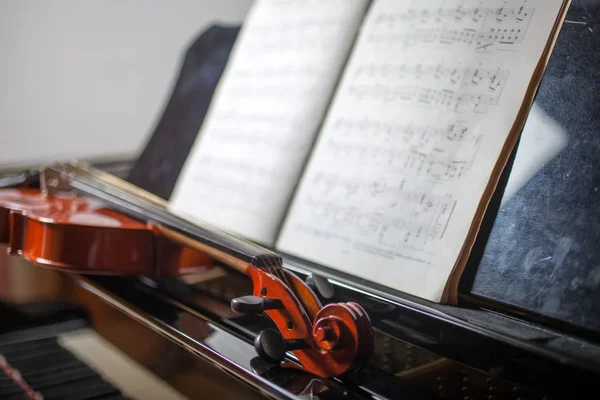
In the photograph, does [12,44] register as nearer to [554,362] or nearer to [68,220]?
[68,220]

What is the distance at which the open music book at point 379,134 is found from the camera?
28.8 inches

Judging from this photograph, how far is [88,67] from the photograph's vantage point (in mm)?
2227

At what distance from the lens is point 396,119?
84 cm

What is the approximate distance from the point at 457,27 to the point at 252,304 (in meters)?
0.51

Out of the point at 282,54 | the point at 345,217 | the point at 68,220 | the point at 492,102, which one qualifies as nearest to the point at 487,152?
the point at 492,102

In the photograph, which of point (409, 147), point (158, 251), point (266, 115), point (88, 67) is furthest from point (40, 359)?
point (88, 67)

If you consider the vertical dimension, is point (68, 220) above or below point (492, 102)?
below

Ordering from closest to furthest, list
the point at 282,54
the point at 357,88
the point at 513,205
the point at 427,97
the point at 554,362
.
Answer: the point at 554,362 → the point at 513,205 → the point at 427,97 → the point at 357,88 → the point at 282,54

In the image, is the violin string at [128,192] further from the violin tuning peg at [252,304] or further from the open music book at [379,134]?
the violin tuning peg at [252,304]

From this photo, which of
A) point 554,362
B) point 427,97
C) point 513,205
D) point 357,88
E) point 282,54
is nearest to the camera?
point 554,362

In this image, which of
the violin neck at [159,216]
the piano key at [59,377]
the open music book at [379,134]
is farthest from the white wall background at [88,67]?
the piano key at [59,377]

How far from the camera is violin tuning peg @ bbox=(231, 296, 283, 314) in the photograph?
0.62 m

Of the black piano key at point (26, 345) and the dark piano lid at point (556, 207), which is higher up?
the dark piano lid at point (556, 207)

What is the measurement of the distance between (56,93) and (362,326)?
78.5 inches
